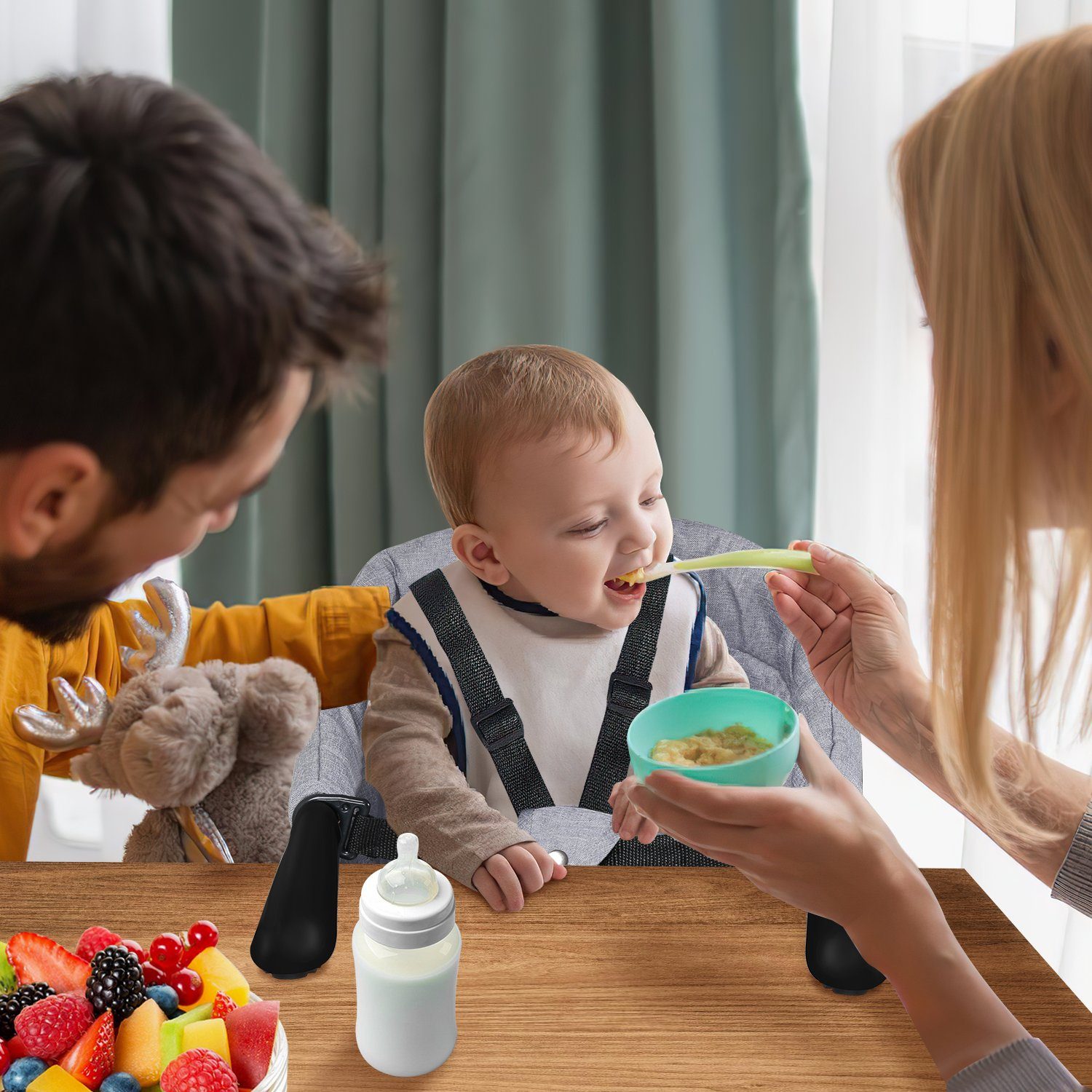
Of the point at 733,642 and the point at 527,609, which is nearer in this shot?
the point at 527,609

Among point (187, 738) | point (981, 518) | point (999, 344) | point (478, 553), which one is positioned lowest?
point (187, 738)

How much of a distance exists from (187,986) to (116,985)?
0.05m

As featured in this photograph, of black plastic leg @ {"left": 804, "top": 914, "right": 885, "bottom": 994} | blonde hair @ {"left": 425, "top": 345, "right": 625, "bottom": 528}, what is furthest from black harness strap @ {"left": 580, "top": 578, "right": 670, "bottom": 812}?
black plastic leg @ {"left": 804, "top": 914, "right": 885, "bottom": 994}

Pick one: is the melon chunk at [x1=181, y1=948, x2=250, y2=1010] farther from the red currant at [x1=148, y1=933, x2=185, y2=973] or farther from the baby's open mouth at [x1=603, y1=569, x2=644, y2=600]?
the baby's open mouth at [x1=603, y1=569, x2=644, y2=600]

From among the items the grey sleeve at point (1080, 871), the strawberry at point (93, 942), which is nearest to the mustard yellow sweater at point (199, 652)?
the strawberry at point (93, 942)

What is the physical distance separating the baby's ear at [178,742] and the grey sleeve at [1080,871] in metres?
0.85

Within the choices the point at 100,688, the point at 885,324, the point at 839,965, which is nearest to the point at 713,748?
the point at 839,965

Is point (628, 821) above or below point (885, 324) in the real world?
below

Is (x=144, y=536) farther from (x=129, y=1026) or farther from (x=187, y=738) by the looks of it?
(x=187, y=738)

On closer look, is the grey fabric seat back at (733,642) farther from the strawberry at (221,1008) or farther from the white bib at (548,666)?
the strawberry at (221,1008)

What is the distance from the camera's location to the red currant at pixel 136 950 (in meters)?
0.71

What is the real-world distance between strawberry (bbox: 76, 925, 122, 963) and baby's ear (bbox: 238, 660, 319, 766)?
0.34m

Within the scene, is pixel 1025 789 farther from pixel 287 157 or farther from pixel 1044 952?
pixel 287 157

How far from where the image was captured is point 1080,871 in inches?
34.5
